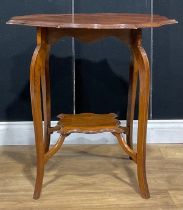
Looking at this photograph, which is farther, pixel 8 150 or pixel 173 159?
pixel 8 150

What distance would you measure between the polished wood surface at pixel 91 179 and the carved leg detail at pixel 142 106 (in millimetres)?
74

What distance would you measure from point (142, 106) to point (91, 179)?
482 mm

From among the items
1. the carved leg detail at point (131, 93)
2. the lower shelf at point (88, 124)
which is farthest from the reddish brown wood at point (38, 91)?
the carved leg detail at point (131, 93)

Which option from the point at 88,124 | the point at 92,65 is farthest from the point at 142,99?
the point at 92,65

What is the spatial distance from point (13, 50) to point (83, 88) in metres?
0.45

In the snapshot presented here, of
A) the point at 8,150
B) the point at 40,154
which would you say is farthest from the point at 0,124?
the point at 40,154

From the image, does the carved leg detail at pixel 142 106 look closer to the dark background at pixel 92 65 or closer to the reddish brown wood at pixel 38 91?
the reddish brown wood at pixel 38 91

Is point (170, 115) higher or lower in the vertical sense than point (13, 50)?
lower

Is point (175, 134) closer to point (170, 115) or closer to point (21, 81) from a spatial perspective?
point (170, 115)

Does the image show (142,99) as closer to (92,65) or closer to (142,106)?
(142,106)

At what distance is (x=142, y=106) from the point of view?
173cm

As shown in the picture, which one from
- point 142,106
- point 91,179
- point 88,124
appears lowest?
point 91,179

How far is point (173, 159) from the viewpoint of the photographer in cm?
223

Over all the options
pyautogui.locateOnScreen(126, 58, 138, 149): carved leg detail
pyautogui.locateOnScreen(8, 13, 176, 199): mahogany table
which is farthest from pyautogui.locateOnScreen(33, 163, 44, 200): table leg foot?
pyautogui.locateOnScreen(126, 58, 138, 149): carved leg detail
